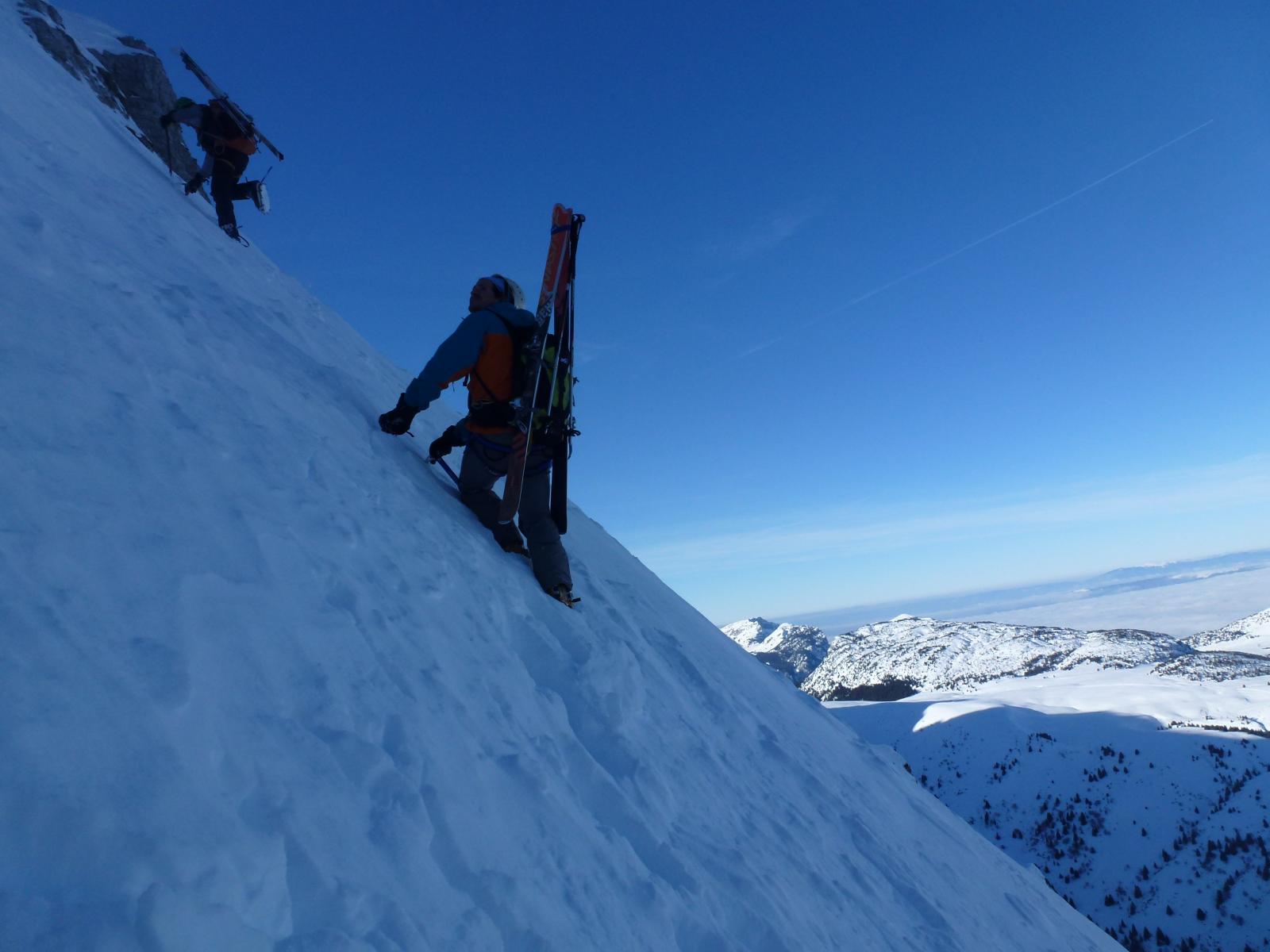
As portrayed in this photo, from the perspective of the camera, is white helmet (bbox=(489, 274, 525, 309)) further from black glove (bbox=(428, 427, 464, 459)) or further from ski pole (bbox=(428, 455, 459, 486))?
ski pole (bbox=(428, 455, 459, 486))

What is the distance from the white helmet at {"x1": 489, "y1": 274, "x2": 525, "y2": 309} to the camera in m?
6.50

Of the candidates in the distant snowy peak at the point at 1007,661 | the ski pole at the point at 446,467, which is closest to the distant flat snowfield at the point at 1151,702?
the distant snowy peak at the point at 1007,661

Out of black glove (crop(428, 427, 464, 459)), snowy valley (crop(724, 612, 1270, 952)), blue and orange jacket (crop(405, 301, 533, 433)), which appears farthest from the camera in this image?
snowy valley (crop(724, 612, 1270, 952))

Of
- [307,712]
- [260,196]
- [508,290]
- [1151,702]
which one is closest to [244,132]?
[260,196]

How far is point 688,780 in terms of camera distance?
15.7 feet

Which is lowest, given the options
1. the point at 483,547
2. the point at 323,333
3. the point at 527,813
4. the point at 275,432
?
the point at 527,813

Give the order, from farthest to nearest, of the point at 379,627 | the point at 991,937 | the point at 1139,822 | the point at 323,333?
the point at 1139,822 → the point at 323,333 → the point at 991,937 → the point at 379,627

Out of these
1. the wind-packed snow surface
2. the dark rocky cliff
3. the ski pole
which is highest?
the dark rocky cliff

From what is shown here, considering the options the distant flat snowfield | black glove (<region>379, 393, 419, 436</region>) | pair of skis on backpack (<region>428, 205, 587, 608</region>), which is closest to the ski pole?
pair of skis on backpack (<region>428, 205, 587, 608</region>)

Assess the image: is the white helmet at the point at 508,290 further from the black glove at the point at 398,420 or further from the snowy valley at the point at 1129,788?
the snowy valley at the point at 1129,788

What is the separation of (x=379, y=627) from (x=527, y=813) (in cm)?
130

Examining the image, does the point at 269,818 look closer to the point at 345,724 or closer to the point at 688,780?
the point at 345,724

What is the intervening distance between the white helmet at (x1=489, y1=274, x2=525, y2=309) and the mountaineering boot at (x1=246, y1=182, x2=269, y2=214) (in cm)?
792

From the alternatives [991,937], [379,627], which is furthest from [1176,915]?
[379,627]
